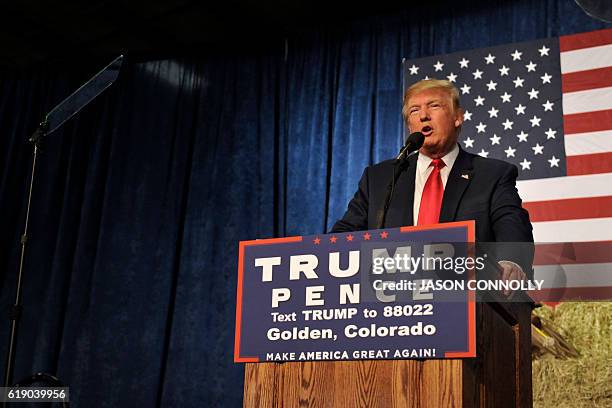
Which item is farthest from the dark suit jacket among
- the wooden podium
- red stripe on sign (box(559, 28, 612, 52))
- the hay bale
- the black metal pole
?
red stripe on sign (box(559, 28, 612, 52))

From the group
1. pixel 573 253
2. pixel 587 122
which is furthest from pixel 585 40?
pixel 573 253

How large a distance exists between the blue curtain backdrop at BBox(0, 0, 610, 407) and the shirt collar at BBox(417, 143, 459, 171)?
2248mm

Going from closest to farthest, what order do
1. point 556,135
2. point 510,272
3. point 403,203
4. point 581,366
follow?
point 510,272 → point 403,203 → point 581,366 → point 556,135

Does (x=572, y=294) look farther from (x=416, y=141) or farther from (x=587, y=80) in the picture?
(x=416, y=141)

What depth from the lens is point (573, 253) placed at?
4.27 metres

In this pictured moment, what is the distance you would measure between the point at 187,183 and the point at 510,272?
4.05 m

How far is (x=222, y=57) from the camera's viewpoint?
607 centimetres

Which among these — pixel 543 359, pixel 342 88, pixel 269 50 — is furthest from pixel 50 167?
pixel 543 359

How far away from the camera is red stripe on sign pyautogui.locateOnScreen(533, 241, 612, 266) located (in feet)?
13.8

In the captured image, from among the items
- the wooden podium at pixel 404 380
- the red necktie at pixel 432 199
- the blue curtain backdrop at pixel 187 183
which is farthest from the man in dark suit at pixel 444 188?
the blue curtain backdrop at pixel 187 183

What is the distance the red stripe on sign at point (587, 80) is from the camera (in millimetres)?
4500

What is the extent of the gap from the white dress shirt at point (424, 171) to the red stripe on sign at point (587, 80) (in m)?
1.96

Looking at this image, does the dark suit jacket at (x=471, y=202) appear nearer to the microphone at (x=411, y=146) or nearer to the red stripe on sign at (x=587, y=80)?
the microphone at (x=411, y=146)

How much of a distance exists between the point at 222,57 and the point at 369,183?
11.5 ft
